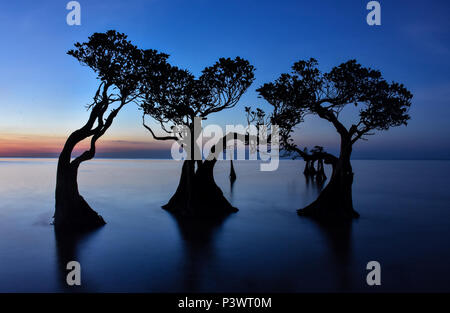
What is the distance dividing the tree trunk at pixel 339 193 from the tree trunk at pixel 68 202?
44.6ft

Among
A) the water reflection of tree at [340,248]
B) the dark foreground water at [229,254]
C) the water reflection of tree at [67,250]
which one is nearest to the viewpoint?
the water reflection of tree at [67,250]

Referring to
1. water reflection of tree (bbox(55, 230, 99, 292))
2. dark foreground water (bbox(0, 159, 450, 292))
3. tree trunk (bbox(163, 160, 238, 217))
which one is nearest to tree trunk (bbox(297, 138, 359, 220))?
dark foreground water (bbox(0, 159, 450, 292))

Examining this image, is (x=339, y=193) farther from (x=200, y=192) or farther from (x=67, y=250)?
(x=67, y=250)

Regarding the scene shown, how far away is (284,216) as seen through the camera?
911 inches

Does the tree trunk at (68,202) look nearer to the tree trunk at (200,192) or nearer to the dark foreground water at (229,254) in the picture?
the dark foreground water at (229,254)

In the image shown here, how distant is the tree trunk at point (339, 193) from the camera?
19.3 metres

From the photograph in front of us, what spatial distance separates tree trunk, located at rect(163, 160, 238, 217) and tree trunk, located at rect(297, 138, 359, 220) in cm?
646

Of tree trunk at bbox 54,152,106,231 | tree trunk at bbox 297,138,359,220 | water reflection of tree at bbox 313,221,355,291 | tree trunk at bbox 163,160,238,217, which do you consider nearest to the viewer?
water reflection of tree at bbox 313,221,355,291

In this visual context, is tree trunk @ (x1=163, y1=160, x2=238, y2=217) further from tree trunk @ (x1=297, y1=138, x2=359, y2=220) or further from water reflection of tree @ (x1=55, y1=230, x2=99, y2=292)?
tree trunk @ (x1=297, y1=138, x2=359, y2=220)

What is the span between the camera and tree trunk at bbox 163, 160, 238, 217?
20703mm

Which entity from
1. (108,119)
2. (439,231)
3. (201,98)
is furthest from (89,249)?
(439,231)

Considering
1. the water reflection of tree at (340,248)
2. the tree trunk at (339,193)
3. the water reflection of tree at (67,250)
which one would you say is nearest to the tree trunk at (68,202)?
the water reflection of tree at (67,250)

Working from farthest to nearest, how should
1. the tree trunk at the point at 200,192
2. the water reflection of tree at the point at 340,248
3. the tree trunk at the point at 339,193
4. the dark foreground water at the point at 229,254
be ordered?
the tree trunk at the point at 200,192, the tree trunk at the point at 339,193, the water reflection of tree at the point at 340,248, the dark foreground water at the point at 229,254
